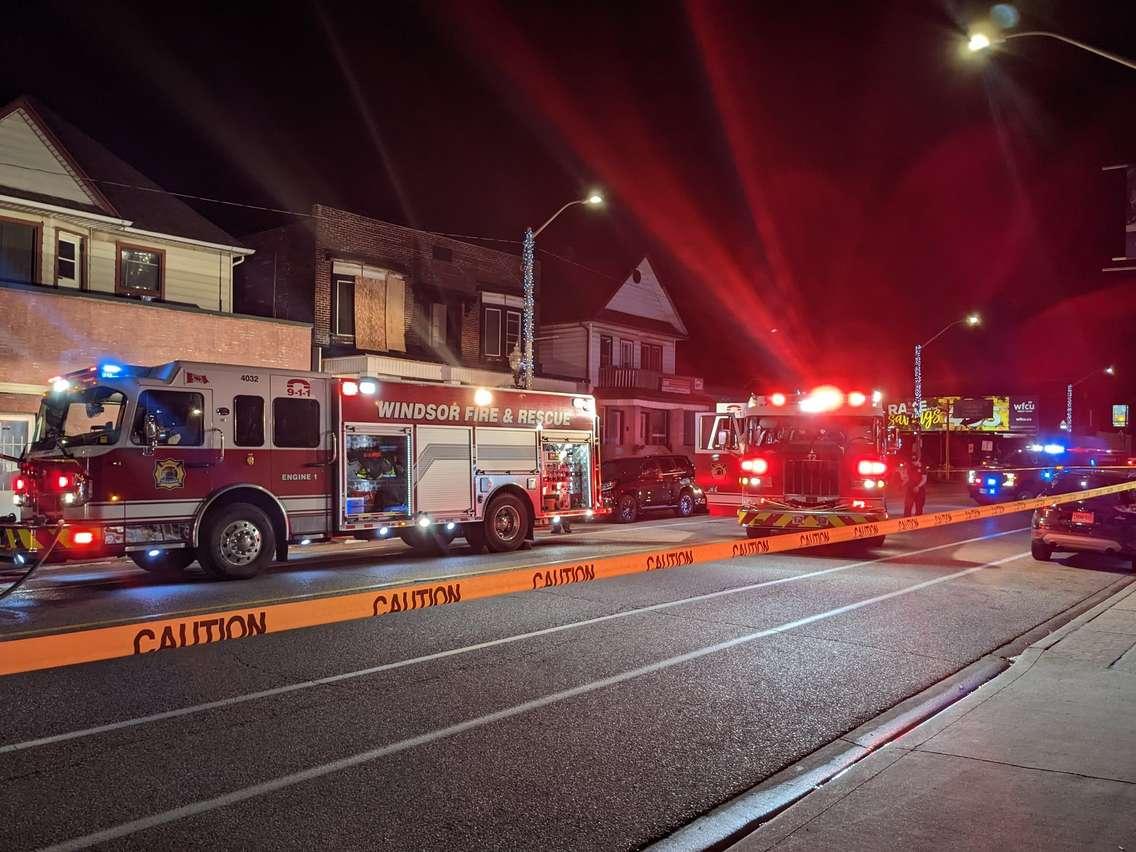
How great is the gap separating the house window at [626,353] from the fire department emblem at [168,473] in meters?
27.0

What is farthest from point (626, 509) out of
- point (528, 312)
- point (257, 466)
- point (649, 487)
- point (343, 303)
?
point (257, 466)

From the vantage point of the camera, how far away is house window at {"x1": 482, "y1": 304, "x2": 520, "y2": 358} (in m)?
31.0

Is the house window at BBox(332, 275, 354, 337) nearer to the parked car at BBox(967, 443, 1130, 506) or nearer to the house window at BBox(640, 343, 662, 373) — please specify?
the house window at BBox(640, 343, 662, 373)

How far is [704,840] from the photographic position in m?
4.12

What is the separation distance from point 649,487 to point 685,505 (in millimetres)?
1515

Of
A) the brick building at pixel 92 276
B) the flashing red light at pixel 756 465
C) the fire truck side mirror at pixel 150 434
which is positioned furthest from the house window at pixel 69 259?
the flashing red light at pixel 756 465

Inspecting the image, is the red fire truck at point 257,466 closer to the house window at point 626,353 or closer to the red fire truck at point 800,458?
the red fire truck at point 800,458

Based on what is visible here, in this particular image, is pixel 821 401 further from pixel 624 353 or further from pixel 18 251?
pixel 624 353

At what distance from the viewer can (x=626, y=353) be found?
37.8 m

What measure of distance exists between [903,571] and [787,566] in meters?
1.58

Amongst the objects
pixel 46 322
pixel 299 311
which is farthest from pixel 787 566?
pixel 299 311

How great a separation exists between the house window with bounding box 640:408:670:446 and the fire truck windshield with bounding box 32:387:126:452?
26.2 meters

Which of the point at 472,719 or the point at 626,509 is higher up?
the point at 626,509

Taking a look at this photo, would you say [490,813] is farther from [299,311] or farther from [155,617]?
[299,311]
